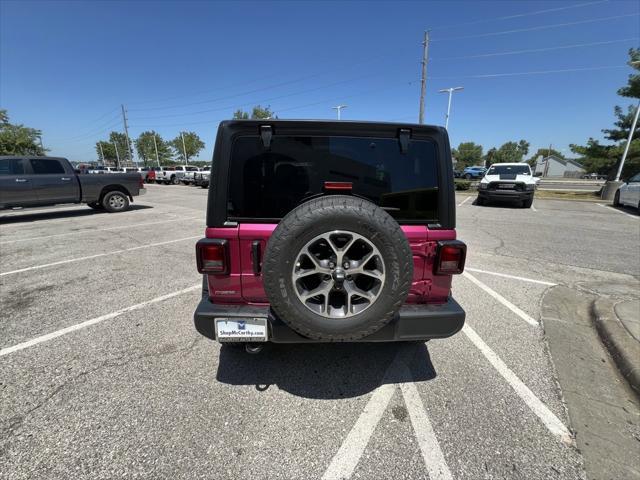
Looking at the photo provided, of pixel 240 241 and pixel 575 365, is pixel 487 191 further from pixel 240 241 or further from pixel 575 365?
pixel 240 241

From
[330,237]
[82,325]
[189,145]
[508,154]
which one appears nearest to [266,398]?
[330,237]

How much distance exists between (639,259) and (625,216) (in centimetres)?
742

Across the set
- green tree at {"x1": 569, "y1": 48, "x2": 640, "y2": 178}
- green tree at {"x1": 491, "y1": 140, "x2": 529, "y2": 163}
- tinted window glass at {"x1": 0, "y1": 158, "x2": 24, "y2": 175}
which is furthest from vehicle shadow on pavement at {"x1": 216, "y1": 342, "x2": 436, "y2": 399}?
green tree at {"x1": 491, "y1": 140, "x2": 529, "y2": 163}

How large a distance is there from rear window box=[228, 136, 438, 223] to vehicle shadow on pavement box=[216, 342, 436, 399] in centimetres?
138

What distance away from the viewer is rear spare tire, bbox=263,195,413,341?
185cm

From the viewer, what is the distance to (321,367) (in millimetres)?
2605

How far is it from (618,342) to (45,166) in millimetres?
13711

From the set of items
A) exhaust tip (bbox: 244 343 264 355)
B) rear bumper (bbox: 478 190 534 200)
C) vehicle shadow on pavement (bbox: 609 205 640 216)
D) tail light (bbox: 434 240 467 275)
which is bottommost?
vehicle shadow on pavement (bbox: 609 205 640 216)

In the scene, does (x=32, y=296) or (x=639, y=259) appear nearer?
(x=32, y=296)

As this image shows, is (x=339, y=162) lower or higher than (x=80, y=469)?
higher

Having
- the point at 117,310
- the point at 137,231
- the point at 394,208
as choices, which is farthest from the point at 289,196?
the point at 137,231

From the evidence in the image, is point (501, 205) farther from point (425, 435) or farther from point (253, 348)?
point (253, 348)

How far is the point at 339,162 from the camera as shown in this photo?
2.11 metres

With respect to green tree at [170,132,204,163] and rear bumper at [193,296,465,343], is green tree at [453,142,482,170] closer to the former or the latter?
green tree at [170,132,204,163]
